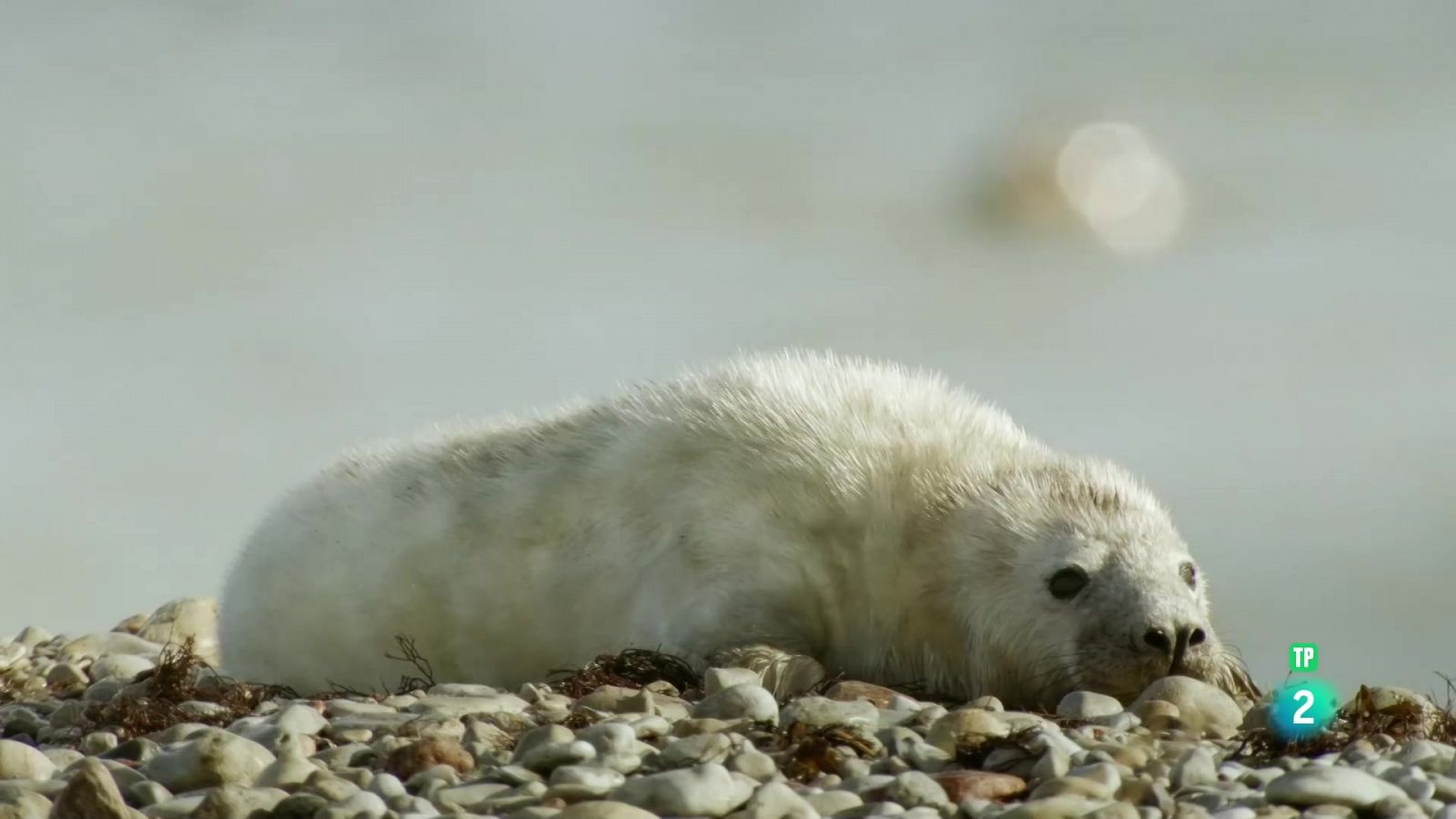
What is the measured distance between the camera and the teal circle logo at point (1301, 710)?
19.9 feet

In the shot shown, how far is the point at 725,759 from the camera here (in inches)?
208

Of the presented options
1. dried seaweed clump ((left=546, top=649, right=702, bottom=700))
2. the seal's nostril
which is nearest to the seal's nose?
the seal's nostril

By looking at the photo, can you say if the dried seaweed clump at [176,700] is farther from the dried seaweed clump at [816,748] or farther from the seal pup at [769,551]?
the dried seaweed clump at [816,748]

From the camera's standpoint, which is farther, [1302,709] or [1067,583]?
[1067,583]

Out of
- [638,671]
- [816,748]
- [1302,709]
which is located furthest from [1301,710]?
[638,671]

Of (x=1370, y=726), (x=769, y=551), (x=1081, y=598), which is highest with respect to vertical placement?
(x=769, y=551)

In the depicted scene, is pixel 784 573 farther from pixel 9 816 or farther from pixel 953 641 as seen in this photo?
pixel 9 816

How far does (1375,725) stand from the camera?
6.43 metres

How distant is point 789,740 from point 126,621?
9053 millimetres

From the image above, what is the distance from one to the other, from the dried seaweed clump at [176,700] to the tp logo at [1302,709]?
337 cm

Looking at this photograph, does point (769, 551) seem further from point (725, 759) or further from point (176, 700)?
point (176, 700)

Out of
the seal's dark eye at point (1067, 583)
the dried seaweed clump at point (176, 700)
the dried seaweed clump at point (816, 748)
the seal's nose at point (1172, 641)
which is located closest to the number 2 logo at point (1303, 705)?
the seal's nose at point (1172, 641)

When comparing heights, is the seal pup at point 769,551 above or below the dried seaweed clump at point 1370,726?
above

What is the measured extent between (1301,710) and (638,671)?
7.40 feet
